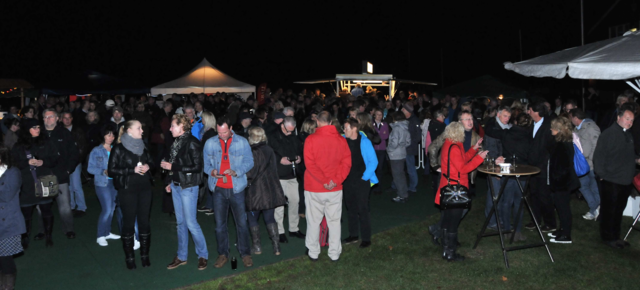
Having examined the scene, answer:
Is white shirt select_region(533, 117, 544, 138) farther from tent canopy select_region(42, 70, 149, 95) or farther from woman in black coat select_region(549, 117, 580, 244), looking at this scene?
tent canopy select_region(42, 70, 149, 95)

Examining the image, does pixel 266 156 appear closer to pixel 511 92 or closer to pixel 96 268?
pixel 96 268

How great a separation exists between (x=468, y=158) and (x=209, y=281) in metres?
3.36

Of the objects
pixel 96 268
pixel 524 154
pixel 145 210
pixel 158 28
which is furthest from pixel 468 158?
pixel 158 28

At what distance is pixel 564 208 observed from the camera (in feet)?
22.5

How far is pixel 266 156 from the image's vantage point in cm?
623

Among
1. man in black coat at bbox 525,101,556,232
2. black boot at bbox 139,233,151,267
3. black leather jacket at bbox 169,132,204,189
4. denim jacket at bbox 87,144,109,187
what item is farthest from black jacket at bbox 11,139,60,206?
man in black coat at bbox 525,101,556,232

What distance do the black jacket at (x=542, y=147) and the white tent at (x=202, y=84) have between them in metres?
13.0

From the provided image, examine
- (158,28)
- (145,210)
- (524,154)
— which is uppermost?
(158,28)

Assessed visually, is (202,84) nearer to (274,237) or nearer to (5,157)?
(274,237)

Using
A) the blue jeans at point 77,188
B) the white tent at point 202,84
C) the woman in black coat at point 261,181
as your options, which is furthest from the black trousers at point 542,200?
the white tent at point 202,84

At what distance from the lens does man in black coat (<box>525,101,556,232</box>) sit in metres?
6.81

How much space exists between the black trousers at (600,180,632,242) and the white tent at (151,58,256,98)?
13594 millimetres

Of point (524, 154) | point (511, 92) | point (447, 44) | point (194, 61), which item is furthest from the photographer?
point (447, 44)

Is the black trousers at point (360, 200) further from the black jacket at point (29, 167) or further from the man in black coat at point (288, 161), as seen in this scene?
the black jacket at point (29, 167)
